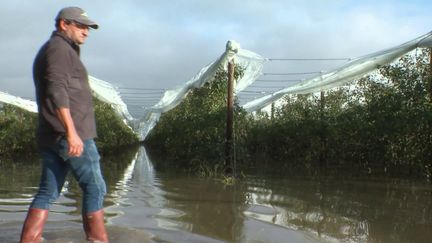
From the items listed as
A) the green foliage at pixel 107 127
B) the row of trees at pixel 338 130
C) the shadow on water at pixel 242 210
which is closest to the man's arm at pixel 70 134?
the shadow on water at pixel 242 210

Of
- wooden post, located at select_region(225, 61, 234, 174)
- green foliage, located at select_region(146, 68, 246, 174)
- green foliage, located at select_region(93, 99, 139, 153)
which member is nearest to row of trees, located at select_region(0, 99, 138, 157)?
green foliage, located at select_region(93, 99, 139, 153)

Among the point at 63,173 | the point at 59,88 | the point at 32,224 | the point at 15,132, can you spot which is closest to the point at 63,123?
the point at 59,88

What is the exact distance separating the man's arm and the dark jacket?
0.05 metres

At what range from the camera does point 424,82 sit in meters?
9.55

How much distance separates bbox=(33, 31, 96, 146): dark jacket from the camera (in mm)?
3475

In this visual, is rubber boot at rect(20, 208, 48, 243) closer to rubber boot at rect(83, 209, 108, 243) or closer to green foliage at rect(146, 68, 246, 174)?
rubber boot at rect(83, 209, 108, 243)

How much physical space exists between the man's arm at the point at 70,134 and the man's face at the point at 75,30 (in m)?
0.59

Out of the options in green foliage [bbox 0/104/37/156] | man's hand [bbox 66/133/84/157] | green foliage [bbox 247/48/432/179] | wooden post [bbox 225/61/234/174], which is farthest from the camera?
green foliage [bbox 0/104/37/156]

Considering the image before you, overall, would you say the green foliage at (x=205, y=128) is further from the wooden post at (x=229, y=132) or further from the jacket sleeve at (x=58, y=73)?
the jacket sleeve at (x=58, y=73)

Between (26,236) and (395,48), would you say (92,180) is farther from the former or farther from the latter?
(395,48)

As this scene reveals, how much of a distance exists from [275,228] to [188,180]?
4.69 meters

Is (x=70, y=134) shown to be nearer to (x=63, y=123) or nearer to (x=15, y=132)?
(x=63, y=123)

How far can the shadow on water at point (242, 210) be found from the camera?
486 cm

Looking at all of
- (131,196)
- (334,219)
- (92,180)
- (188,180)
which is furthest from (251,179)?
(92,180)
